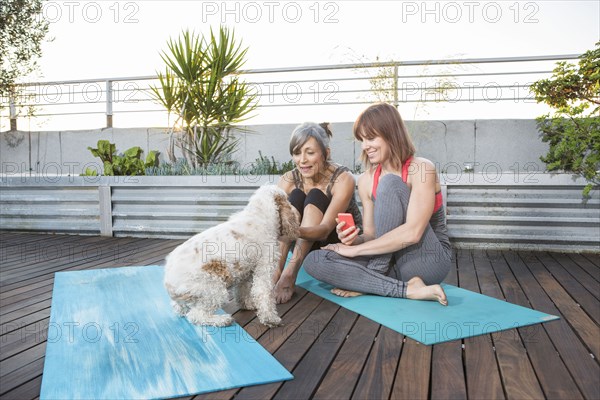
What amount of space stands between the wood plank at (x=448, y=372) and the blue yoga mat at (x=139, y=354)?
574 mm

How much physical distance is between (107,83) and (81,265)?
5.22m

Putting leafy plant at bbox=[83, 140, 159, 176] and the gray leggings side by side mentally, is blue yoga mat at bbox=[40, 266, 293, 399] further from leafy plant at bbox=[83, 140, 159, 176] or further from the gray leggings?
leafy plant at bbox=[83, 140, 159, 176]

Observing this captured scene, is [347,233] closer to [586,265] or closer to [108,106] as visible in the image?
[586,265]

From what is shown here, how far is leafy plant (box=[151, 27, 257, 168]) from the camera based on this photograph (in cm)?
650

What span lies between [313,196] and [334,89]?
4.66 metres

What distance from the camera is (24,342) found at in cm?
223

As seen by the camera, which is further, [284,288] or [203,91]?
[203,91]

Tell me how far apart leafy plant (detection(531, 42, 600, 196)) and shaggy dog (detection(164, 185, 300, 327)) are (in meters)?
3.22

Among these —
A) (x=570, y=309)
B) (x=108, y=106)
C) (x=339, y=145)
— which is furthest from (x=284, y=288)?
(x=108, y=106)

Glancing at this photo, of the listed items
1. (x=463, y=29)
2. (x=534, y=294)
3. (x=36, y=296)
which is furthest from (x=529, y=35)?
(x=36, y=296)

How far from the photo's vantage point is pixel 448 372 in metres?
1.83

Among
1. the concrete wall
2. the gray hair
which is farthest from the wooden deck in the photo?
the concrete wall

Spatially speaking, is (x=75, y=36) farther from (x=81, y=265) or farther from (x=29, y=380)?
(x=29, y=380)

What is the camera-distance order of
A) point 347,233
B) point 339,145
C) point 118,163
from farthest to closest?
point 339,145 → point 118,163 → point 347,233
